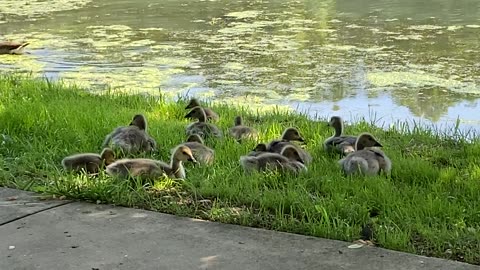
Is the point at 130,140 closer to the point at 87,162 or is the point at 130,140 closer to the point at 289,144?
the point at 87,162

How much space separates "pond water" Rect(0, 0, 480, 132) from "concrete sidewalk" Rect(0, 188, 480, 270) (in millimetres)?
4686

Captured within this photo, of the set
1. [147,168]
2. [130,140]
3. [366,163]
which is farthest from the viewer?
[130,140]

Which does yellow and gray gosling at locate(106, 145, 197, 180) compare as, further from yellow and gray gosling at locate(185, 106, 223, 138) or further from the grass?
yellow and gray gosling at locate(185, 106, 223, 138)

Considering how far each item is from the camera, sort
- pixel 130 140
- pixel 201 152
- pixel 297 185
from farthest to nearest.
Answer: pixel 130 140
pixel 201 152
pixel 297 185

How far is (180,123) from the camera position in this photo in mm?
6562

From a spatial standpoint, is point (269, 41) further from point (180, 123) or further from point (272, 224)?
point (272, 224)

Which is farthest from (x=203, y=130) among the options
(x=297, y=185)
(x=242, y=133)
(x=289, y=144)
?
(x=297, y=185)

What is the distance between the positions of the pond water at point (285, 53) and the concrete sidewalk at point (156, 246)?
15.4 feet

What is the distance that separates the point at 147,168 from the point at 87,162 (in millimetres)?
488

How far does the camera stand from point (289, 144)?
195 inches

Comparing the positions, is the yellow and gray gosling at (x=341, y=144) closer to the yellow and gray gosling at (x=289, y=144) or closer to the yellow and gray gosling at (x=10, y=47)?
the yellow and gray gosling at (x=289, y=144)

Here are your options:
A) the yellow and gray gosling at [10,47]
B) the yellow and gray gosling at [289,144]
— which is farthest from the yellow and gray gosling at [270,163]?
the yellow and gray gosling at [10,47]

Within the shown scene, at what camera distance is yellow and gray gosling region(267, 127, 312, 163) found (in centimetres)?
492

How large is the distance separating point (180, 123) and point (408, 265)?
380 centimetres
